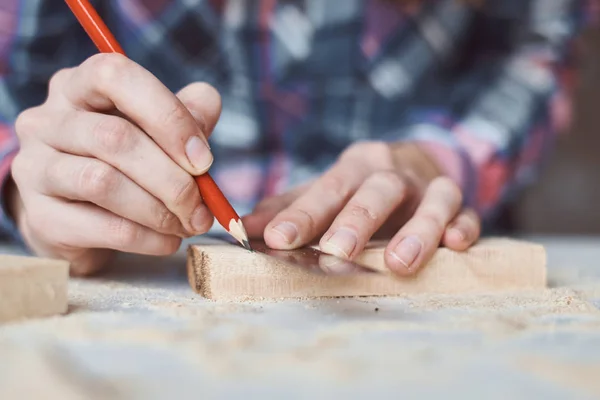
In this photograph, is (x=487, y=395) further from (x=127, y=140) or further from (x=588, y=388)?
(x=127, y=140)

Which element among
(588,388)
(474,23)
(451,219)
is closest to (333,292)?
(451,219)

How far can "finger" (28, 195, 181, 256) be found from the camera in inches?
26.0

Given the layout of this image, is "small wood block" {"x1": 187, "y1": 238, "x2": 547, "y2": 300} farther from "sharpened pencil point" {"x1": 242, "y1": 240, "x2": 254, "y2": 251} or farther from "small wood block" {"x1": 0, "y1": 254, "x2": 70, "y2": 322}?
"small wood block" {"x1": 0, "y1": 254, "x2": 70, "y2": 322}

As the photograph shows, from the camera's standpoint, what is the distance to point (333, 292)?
63 centimetres

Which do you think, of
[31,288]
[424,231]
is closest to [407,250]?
[424,231]

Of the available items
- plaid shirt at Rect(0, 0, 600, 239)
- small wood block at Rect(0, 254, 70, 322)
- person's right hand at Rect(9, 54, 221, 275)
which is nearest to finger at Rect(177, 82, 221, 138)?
person's right hand at Rect(9, 54, 221, 275)

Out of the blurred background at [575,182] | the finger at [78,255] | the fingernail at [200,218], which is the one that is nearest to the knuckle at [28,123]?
the finger at [78,255]

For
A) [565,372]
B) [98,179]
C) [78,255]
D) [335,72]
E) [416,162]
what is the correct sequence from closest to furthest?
[565,372], [98,179], [78,255], [416,162], [335,72]

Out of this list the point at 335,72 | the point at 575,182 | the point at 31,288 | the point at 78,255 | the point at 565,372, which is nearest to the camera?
the point at 565,372

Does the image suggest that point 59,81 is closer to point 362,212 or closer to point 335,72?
point 362,212

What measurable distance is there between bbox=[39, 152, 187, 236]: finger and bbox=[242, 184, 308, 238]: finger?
0.42ft

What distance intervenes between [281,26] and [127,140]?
0.90 m

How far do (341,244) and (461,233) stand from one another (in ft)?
Result: 0.49

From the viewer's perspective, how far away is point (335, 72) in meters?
1.45
